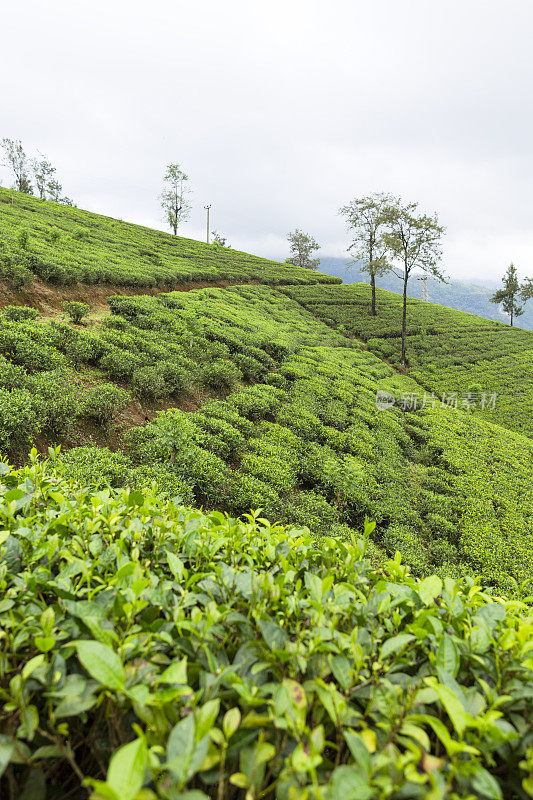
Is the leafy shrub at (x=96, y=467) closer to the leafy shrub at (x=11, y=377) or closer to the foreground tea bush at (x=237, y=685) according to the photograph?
the leafy shrub at (x=11, y=377)

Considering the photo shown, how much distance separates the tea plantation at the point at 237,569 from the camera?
3.10ft

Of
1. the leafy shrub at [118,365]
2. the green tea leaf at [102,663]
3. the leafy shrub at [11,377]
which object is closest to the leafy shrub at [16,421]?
the leafy shrub at [11,377]

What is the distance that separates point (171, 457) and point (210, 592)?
12.5 feet

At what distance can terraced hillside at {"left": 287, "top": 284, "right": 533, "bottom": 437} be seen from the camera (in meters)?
17.4

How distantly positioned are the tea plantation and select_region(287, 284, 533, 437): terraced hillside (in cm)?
448

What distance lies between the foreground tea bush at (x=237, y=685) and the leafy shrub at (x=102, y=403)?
3.69m

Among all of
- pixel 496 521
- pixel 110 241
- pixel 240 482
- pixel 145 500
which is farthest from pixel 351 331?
pixel 145 500

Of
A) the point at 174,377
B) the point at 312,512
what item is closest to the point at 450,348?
the point at 174,377

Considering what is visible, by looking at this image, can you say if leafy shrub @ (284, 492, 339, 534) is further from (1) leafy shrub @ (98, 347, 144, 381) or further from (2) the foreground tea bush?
(1) leafy shrub @ (98, 347, 144, 381)

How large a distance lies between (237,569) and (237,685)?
0.75 meters

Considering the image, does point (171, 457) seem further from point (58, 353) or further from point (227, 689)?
point (227, 689)

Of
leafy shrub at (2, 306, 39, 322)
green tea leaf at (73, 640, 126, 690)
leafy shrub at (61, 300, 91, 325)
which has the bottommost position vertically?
green tea leaf at (73, 640, 126, 690)

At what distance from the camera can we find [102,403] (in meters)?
5.38

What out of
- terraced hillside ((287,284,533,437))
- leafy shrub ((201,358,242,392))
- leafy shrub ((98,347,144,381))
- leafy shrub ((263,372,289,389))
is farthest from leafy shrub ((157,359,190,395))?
terraced hillside ((287,284,533,437))
